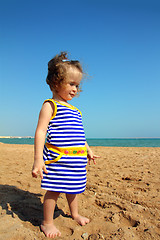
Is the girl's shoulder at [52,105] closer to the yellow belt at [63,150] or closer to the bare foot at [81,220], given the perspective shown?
the yellow belt at [63,150]

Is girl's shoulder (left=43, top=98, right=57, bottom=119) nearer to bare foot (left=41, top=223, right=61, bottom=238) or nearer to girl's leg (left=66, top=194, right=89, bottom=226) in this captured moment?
girl's leg (left=66, top=194, right=89, bottom=226)

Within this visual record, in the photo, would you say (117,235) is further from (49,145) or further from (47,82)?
(47,82)

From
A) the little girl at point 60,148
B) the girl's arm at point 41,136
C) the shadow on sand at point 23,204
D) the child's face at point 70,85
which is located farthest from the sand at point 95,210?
the child's face at point 70,85

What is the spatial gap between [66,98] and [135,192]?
1.85m

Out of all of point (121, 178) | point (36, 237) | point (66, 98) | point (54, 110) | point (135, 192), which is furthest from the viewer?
point (121, 178)

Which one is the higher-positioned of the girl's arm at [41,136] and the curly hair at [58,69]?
the curly hair at [58,69]

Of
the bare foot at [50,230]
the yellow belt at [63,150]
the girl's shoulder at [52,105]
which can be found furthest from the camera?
the girl's shoulder at [52,105]

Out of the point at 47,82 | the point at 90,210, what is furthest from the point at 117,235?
the point at 47,82

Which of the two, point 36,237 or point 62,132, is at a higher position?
point 62,132

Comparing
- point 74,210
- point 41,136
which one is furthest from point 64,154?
point 74,210

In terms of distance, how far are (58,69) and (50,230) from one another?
1.63 meters

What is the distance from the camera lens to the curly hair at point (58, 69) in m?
2.15

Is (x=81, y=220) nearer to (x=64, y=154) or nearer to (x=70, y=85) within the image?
(x=64, y=154)

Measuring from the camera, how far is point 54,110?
2.04 metres
